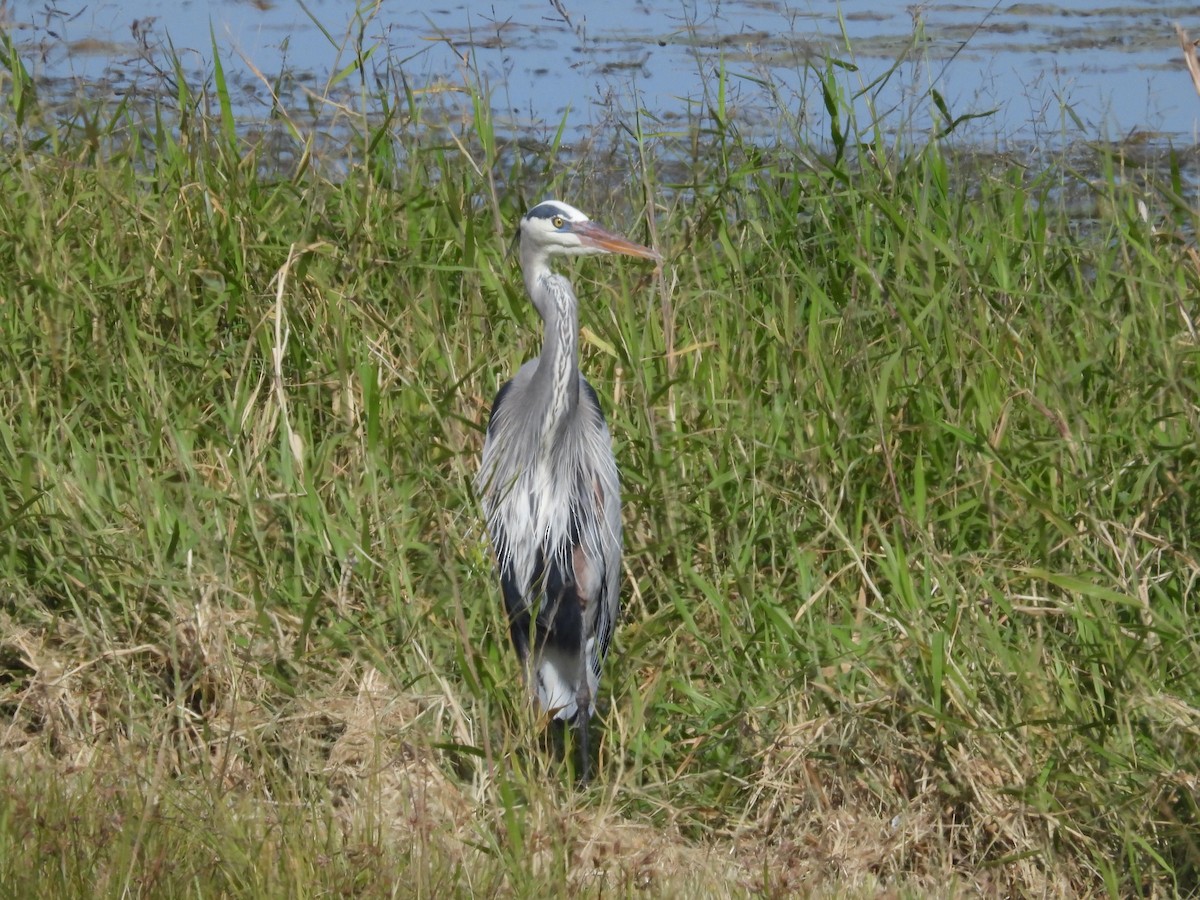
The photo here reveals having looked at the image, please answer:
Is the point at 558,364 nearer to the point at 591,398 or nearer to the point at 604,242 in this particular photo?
the point at 591,398

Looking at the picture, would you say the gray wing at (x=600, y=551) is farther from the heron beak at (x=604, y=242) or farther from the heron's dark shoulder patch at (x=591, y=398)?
the heron beak at (x=604, y=242)

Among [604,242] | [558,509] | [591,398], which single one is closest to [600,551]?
[558,509]

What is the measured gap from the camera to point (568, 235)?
12.3 feet

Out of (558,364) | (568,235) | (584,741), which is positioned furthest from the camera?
(568,235)

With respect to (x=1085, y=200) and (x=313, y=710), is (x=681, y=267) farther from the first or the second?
(x=1085, y=200)

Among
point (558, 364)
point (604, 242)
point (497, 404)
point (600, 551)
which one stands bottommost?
point (600, 551)

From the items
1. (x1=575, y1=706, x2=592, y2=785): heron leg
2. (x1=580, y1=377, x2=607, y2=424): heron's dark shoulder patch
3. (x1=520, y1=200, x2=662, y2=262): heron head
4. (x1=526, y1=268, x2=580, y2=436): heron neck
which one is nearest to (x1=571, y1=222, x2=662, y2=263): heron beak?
(x1=520, y1=200, x2=662, y2=262): heron head

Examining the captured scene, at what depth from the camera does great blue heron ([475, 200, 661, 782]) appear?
3.52 metres

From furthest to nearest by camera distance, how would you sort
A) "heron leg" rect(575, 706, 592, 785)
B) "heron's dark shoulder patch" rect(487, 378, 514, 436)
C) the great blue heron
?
"heron's dark shoulder patch" rect(487, 378, 514, 436) → the great blue heron → "heron leg" rect(575, 706, 592, 785)

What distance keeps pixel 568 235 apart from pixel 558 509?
0.67 meters

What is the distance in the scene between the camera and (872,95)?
422 centimetres

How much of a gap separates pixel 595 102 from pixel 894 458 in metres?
1.52

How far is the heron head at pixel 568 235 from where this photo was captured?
3.74m

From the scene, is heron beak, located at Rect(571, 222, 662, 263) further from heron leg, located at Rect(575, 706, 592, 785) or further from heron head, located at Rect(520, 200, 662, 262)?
heron leg, located at Rect(575, 706, 592, 785)
